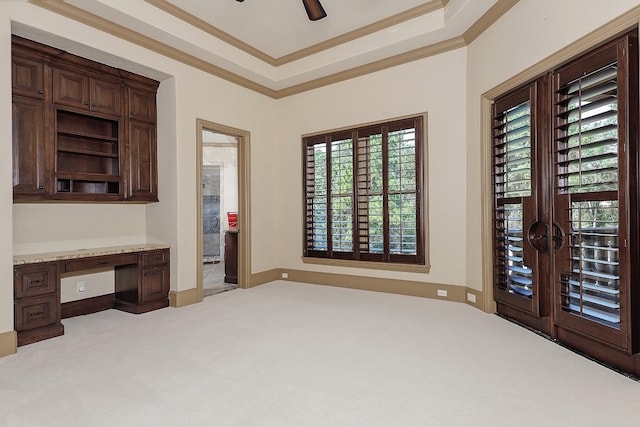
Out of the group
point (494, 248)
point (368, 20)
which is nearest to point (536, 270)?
point (494, 248)

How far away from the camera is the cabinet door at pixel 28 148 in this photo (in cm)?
323

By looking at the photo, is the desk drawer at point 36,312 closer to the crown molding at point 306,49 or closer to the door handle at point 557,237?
the crown molding at point 306,49

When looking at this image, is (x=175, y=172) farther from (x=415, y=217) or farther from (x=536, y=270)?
(x=536, y=270)

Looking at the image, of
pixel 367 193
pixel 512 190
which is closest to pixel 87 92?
pixel 367 193

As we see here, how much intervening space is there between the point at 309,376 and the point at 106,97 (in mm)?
3679

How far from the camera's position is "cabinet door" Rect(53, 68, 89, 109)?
3.52 metres

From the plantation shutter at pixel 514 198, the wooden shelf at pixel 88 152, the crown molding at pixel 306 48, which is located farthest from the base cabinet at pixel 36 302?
the plantation shutter at pixel 514 198

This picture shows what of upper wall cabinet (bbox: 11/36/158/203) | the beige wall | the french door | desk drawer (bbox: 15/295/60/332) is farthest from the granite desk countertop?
the french door

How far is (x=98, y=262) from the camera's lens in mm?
3672

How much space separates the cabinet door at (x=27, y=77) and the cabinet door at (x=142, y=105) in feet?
2.90

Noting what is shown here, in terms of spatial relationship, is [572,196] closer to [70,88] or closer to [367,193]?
A: [367,193]

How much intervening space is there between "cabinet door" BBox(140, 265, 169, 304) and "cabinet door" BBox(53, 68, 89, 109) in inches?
75.7

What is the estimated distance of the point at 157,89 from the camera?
4.46m

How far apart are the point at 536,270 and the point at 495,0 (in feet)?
8.39
